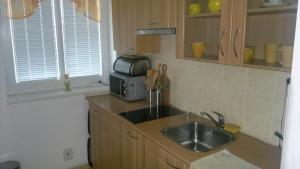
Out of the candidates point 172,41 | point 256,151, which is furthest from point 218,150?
point 172,41

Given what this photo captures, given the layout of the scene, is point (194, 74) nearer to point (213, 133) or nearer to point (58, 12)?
point (213, 133)

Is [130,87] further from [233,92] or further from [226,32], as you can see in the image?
[226,32]

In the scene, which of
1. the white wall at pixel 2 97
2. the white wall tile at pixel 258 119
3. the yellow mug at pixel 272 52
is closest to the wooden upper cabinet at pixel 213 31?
the yellow mug at pixel 272 52

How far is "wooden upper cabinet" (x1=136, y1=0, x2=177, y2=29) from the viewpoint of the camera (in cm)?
183

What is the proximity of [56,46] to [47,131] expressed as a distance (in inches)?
37.2

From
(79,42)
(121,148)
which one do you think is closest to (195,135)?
(121,148)

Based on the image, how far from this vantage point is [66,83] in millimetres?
2783

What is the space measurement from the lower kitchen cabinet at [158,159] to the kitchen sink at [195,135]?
16 centimetres

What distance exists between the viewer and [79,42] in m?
2.87

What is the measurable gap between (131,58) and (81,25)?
0.78m

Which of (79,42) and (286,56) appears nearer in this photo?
(286,56)

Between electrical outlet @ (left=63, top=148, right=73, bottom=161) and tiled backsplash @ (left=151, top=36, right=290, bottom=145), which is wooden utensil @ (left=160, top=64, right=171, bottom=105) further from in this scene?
electrical outlet @ (left=63, top=148, right=73, bottom=161)

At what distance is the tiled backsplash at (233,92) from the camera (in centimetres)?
151

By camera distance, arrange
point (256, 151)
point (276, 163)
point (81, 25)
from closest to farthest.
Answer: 1. point (276, 163)
2. point (256, 151)
3. point (81, 25)
